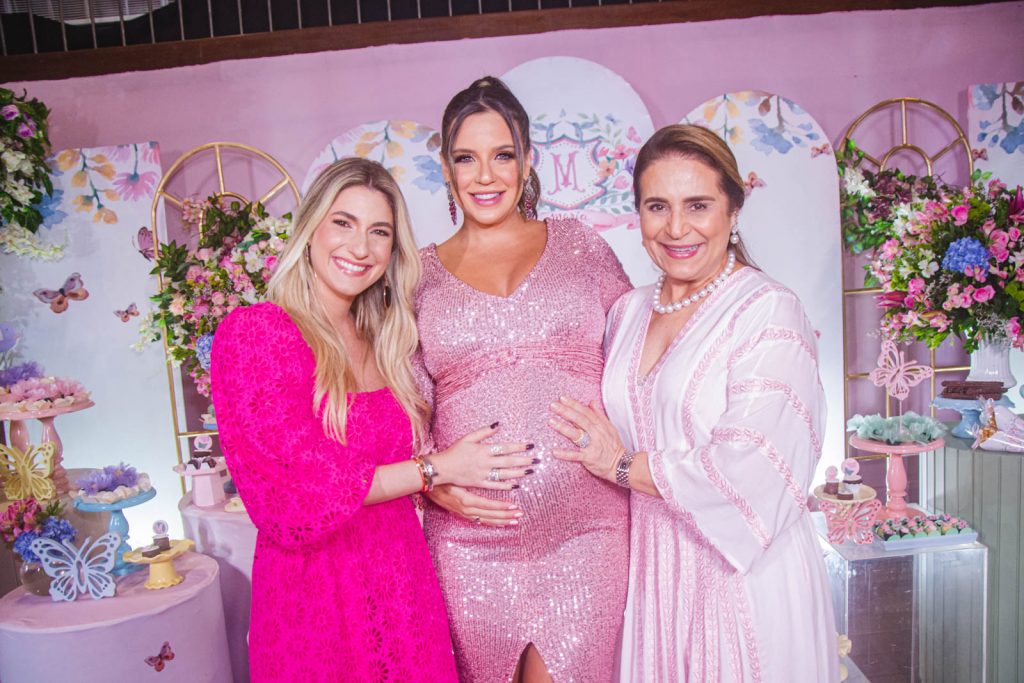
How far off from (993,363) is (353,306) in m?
2.67

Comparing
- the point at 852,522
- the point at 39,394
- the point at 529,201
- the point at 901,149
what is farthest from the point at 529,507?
the point at 901,149

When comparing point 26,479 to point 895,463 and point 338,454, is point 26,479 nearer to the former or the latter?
point 338,454

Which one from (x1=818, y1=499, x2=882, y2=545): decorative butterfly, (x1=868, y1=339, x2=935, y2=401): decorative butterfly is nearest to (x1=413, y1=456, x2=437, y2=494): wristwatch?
(x1=818, y1=499, x2=882, y2=545): decorative butterfly

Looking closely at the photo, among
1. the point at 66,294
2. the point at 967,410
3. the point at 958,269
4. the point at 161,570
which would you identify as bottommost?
the point at 161,570

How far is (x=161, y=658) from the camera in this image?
241 cm

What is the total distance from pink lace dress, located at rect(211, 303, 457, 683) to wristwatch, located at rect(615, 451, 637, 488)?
0.54 metres

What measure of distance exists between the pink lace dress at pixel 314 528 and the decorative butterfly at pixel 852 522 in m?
1.67

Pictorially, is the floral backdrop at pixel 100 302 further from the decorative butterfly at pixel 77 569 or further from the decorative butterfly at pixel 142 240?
the decorative butterfly at pixel 77 569

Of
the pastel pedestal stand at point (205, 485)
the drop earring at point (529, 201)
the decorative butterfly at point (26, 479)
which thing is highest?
the drop earring at point (529, 201)

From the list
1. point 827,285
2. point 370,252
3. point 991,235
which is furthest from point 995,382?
point 370,252

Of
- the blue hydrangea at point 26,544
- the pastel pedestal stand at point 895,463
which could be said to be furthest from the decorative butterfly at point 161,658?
the pastel pedestal stand at point 895,463

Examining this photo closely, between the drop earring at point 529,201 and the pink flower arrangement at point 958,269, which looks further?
the pink flower arrangement at point 958,269

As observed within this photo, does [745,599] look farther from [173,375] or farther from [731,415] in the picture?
[173,375]

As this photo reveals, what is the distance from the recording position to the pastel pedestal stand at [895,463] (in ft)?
9.44
